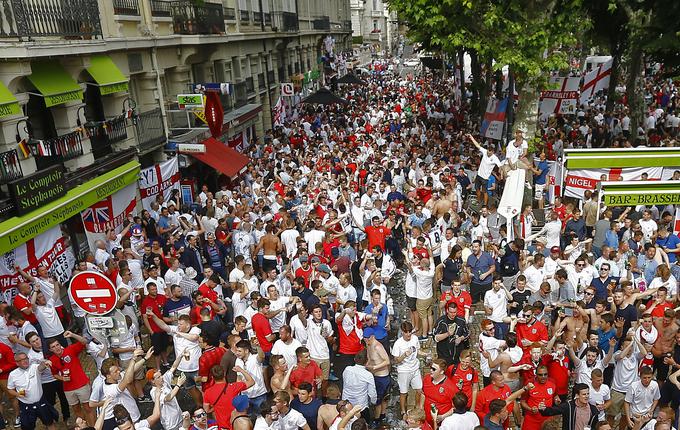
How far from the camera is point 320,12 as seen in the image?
40.5 metres

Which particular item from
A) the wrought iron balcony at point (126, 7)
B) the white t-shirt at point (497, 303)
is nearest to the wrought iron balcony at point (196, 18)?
the wrought iron balcony at point (126, 7)

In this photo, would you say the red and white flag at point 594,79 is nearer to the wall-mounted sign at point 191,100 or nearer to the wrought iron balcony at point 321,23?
the wall-mounted sign at point 191,100

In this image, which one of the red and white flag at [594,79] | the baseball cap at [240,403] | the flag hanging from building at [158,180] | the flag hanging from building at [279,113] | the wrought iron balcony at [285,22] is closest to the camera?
the baseball cap at [240,403]

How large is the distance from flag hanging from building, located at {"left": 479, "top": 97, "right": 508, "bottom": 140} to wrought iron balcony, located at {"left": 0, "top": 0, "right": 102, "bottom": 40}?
1265 cm

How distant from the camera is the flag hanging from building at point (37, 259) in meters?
9.72

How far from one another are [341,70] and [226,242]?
34396 mm

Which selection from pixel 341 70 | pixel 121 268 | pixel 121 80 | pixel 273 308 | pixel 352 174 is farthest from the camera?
pixel 341 70

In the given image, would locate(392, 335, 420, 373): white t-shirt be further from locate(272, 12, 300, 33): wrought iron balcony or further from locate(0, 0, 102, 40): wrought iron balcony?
locate(272, 12, 300, 33): wrought iron balcony

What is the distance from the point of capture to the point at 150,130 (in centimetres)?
1543

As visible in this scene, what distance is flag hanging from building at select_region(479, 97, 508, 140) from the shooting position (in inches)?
758

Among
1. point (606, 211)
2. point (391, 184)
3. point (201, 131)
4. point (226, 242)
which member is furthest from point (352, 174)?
point (606, 211)

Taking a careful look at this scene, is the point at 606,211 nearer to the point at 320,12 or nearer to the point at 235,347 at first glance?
the point at 235,347

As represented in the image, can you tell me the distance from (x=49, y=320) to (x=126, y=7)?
8759mm

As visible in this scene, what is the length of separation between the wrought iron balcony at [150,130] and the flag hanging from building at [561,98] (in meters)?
12.5
